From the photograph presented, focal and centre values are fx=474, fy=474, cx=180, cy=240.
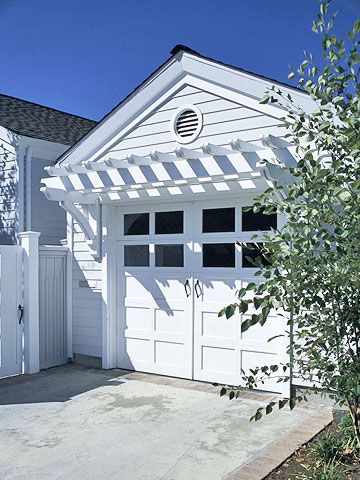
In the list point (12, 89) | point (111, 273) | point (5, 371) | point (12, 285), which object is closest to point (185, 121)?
point (111, 273)

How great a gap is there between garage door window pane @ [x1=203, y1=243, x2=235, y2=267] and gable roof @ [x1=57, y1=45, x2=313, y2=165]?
1.65 m

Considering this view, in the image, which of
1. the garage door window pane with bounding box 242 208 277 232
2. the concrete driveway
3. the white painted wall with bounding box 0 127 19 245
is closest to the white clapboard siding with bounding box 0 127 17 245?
the white painted wall with bounding box 0 127 19 245

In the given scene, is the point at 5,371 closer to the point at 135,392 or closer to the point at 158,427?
the point at 135,392

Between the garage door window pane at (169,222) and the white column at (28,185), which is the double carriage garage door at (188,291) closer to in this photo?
the garage door window pane at (169,222)

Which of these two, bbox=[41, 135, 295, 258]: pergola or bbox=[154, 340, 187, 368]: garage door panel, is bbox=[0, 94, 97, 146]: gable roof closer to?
bbox=[41, 135, 295, 258]: pergola

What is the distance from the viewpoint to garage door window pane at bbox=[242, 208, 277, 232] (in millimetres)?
5336

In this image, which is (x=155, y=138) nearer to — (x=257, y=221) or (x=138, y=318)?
(x=257, y=221)

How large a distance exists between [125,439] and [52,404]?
1.30m

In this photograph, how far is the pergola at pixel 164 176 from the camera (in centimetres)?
477

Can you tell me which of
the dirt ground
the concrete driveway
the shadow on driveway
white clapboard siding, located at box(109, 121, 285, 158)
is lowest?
the shadow on driveway

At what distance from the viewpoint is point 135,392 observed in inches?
212

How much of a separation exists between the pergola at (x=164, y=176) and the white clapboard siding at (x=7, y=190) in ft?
5.87

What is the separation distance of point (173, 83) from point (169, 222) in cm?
173

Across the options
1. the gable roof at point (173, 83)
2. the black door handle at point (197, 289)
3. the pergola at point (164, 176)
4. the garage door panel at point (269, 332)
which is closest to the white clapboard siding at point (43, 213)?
the gable roof at point (173, 83)
